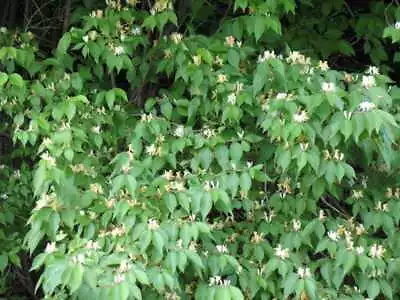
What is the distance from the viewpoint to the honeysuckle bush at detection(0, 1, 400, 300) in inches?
Result: 98.9

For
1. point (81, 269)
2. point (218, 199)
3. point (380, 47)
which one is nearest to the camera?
point (81, 269)

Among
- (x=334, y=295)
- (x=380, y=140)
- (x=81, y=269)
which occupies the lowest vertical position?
(x=334, y=295)

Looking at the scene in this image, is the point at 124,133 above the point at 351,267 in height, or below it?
above

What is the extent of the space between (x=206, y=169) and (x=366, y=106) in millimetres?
707

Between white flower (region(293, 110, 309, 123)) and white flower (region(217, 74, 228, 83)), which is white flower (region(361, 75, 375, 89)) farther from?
white flower (region(217, 74, 228, 83))

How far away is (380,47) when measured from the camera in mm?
3797

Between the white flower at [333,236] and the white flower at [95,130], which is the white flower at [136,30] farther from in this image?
the white flower at [333,236]

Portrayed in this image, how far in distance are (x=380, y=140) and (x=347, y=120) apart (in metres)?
0.26

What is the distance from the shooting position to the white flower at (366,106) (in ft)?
8.32

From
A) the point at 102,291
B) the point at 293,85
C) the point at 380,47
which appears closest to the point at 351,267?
the point at 293,85

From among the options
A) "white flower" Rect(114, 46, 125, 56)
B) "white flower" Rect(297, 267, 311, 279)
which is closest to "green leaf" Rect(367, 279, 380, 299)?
"white flower" Rect(297, 267, 311, 279)

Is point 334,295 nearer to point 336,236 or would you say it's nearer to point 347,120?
→ point 336,236

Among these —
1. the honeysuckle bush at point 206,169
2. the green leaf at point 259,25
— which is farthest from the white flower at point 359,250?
the green leaf at point 259,25

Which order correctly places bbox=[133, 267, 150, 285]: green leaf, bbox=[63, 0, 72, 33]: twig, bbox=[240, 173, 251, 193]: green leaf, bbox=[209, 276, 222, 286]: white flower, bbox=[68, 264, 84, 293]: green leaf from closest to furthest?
bbox=[68, 264, 84, 293]: green leaf
bbox=[133, 267, 150, 285]: green leaf
bbox=[209, 276, 222, 286]: white flower
bbox=[240, 173, 251, 193]: green leaf
bbox=[63, 0, 72, 33]: twig
